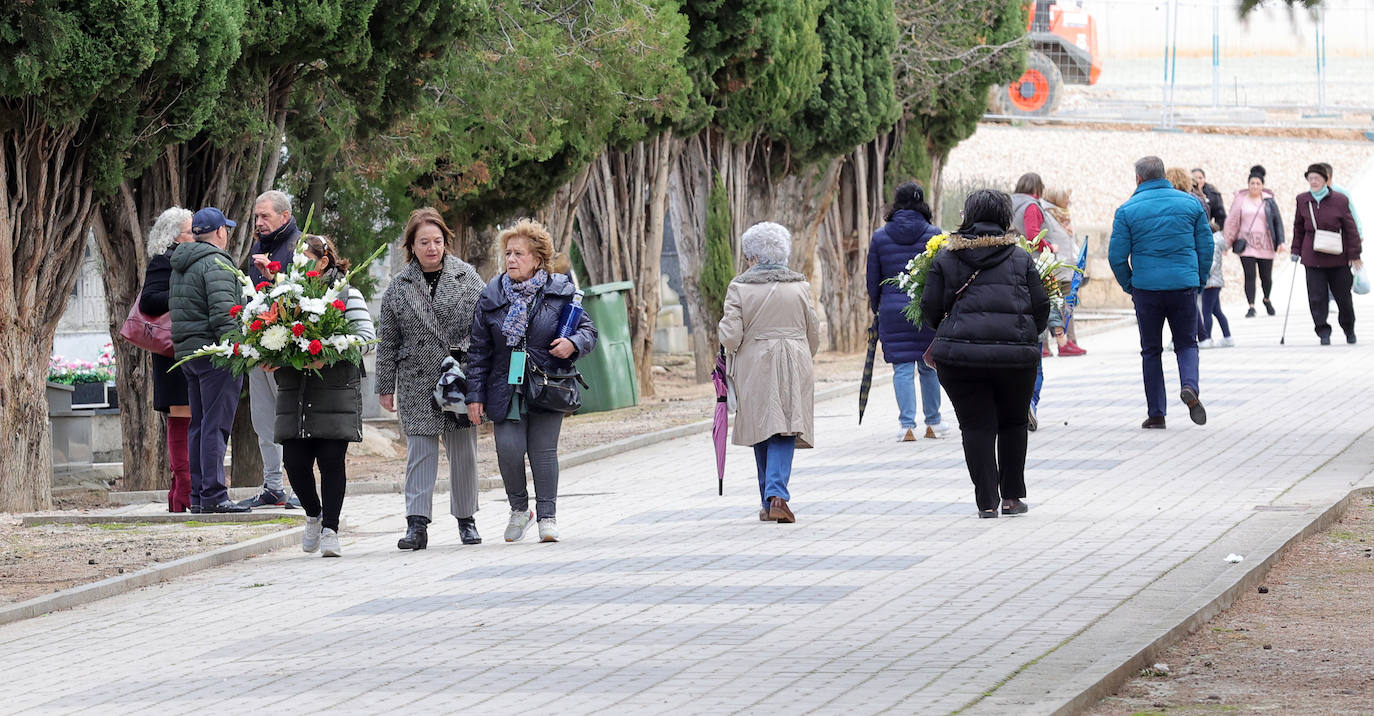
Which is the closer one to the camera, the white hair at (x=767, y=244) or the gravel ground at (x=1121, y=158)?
the white hair at (x=767, y=244)

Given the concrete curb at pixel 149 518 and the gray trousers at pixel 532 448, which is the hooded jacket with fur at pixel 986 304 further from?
the concrete curb at pixel 149 518

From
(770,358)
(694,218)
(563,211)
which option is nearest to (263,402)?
(770,358)

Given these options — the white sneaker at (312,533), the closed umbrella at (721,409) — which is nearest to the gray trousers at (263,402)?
the white sneaker at (312,533)

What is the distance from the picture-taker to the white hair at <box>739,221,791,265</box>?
10.8 metres

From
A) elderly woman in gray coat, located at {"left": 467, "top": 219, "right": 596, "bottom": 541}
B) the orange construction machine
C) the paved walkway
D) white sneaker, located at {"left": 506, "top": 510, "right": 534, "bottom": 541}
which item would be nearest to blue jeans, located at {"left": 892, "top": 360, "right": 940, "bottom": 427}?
the paved walkway

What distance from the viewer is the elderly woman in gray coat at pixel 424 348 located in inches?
402

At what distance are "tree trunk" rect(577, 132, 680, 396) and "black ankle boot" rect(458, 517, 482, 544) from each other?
34.7 feet

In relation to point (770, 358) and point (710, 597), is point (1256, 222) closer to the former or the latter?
point (770, 358)

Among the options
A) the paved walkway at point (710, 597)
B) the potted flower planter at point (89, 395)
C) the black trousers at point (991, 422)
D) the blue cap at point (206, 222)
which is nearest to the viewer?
the paved walkway at point (710, 597)

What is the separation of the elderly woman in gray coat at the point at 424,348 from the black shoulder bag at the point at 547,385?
1.24ft

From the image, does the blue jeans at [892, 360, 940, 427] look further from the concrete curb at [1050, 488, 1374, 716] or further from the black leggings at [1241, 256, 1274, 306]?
the black leggings at [1241, 256, 1274, 306]

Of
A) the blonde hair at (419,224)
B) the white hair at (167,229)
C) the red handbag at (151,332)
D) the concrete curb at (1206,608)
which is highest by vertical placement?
the white hair at (167,229)

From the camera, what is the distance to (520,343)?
10000 mm

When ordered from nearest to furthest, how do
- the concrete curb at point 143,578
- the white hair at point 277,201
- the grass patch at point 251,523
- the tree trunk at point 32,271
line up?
the concrete curb at point 143,578, the white hair at point 277,201, the grass patch at point 251,523, the tree trunk at point 32,271
